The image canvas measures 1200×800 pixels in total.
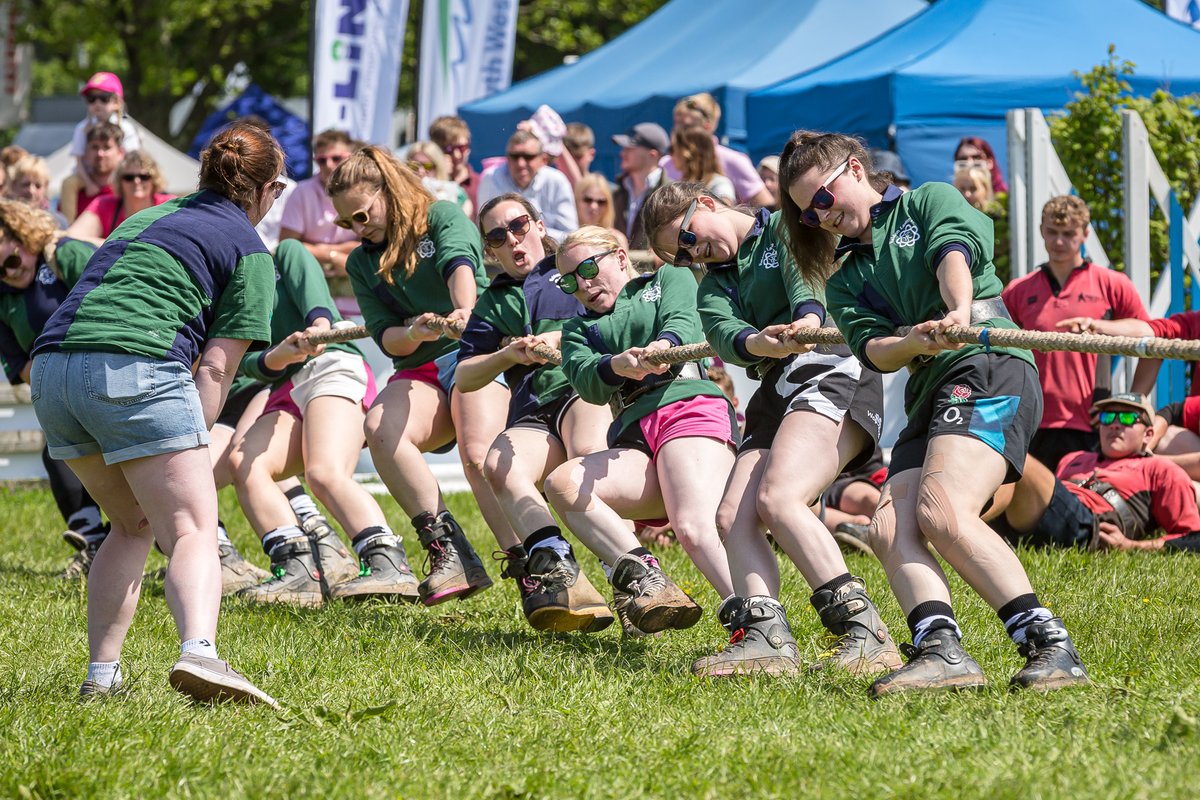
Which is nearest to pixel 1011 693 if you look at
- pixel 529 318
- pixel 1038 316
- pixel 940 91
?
pixel 529 318

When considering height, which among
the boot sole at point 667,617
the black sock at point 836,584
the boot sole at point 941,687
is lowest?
the boot sole at point 667,617

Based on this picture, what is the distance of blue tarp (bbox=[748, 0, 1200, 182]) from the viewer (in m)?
12.9

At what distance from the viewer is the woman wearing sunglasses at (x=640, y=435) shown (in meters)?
5.41

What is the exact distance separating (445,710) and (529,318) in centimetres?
222

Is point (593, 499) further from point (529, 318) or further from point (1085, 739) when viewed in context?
point (1085, 739)

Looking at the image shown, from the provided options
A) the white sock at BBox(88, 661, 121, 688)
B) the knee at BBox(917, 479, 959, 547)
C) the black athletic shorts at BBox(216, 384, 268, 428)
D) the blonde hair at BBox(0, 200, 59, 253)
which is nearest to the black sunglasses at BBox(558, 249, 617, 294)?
the knee at BBox(917, 479, 959, 547)

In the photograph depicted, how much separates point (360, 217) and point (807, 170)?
247 centimetres

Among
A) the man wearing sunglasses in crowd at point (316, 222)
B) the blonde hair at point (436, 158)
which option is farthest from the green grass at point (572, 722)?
the blonde hair at point (436, 158)

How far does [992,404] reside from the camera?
4.64 metres

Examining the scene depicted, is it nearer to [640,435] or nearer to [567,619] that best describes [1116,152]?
[640,435]

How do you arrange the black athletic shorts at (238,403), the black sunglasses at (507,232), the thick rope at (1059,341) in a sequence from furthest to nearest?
the black athletic shorts at (238,403) < the black sunglasses at (507,232) < the thick rope at (1059,341)

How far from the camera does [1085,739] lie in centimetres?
391

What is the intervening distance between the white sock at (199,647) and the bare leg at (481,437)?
2250 mm

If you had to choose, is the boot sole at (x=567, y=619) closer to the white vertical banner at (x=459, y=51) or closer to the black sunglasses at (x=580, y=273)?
the black sunglasses at (x=580, y=273)
